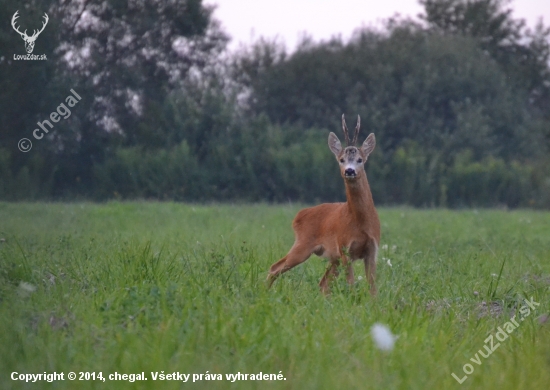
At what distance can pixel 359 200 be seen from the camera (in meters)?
7.34

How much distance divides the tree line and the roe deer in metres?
13.5

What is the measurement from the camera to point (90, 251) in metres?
7.88

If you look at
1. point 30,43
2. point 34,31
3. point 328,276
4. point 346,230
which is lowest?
point 328,276

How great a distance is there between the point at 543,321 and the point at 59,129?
1937cm

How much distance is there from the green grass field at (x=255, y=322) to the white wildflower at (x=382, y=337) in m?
0.05

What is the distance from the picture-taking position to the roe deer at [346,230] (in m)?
7.17

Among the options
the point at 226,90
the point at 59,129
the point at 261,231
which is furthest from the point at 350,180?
the point at 226,90

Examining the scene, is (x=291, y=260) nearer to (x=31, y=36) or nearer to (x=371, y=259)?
(x=371, y=259)

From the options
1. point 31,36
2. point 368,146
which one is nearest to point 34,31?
point 31,36

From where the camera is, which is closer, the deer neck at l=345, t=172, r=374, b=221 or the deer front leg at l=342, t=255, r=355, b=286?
the deer front leg at l=342, t=255, r=355, b=286

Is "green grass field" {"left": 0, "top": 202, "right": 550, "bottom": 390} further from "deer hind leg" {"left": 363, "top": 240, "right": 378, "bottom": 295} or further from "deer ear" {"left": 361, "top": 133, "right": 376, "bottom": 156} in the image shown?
"deer ear" {"left": 361, "top": 133, "right": 376, "bottom": 156}

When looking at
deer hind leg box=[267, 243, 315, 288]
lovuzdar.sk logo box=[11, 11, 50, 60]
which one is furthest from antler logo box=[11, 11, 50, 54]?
deer hind leg box=[267, 243, 315, 288]

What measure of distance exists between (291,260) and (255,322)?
282cm

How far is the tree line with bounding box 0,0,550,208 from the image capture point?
75.1 ft
